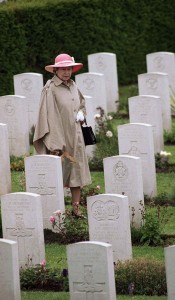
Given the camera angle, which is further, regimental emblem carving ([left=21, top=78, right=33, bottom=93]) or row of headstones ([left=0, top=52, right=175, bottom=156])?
regimental emblem carving ([left=21, top=78, right=33, bottom=93])

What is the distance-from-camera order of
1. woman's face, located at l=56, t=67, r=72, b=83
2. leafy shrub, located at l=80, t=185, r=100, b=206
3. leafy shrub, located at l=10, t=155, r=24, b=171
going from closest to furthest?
woman's face, located at l=56, t=67, r=72, b=83 → leafy shrub, located at l=80, t=185, r=100, b=206 → leafy shrub, located at l=10, t=155, r=24, b=171

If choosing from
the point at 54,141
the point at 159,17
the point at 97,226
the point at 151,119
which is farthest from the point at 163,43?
the point at 97,226

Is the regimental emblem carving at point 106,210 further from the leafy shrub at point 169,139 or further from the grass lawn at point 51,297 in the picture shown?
the leafy shrub at point 169,139

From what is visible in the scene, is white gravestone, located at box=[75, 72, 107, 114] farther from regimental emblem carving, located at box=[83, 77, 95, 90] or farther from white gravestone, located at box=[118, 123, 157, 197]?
white gravestone, located at box=[118, 123, 157, 197]

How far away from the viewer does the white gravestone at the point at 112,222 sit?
14219mm

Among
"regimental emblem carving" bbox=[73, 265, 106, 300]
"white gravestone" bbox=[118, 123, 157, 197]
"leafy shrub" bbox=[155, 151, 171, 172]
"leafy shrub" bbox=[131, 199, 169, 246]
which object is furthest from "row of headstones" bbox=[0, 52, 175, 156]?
"regimental emblem carving" bbox=[73, 265, 106, 300]

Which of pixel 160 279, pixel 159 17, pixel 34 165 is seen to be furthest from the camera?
pixel 159 17

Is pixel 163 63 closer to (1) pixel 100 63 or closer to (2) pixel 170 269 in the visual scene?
(1) pixel 100 63

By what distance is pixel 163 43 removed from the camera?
90.8 ft

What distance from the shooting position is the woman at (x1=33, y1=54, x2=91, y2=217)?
53.1 feet

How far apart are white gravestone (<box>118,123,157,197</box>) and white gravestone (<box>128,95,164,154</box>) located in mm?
2045

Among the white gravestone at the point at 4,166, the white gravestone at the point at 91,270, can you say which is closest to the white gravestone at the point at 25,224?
the white gravestone at the point at 91,270

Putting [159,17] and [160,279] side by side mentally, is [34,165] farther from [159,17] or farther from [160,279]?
[159,17]

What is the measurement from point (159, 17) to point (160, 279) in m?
14.4
